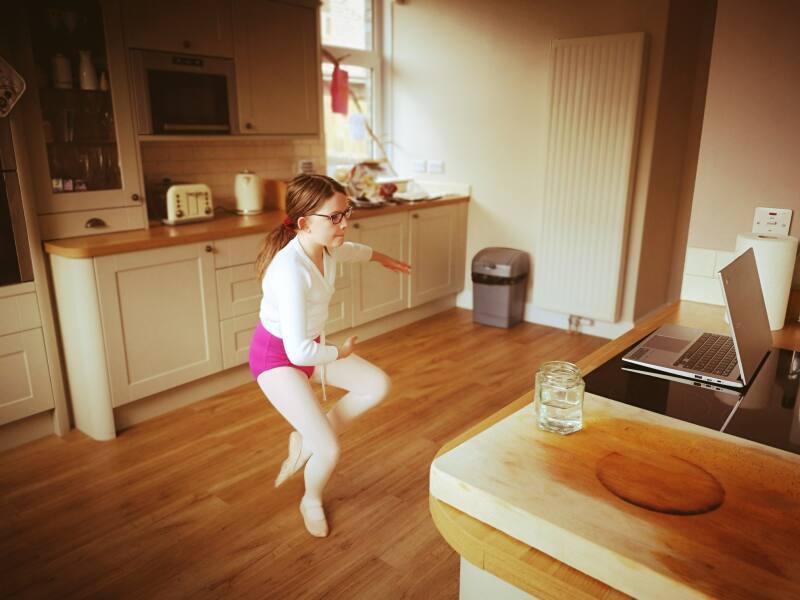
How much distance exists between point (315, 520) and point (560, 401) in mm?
1305

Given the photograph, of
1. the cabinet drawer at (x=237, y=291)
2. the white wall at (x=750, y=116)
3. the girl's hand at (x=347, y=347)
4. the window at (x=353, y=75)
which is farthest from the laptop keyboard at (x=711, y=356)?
the window at (x=353, y=75)

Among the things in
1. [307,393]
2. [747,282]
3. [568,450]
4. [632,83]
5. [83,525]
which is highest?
[632,83]

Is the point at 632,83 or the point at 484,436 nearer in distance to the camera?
the point at 484,436

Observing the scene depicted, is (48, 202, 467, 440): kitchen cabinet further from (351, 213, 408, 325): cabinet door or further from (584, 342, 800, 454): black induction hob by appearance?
(584, 342, 800, 454): black induction hob

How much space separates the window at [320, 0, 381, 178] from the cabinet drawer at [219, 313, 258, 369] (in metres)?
1.62

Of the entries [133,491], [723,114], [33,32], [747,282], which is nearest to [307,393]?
[133,491]

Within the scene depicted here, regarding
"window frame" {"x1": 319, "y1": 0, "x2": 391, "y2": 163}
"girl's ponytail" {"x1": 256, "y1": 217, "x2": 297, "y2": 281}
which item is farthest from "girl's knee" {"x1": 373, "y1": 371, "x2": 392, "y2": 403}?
"window frame" {"x1": 319, "y1": 0, "x2": 391, "y2": 163}

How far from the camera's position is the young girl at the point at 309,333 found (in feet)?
6.01

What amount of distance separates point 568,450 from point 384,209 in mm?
3074

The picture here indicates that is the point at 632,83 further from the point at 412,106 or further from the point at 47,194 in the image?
the point at 47,194

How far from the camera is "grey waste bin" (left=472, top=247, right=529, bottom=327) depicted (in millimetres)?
4348

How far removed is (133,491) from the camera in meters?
2.43

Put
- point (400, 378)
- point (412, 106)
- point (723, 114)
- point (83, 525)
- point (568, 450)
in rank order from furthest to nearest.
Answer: point (412, 106) → point (400, 378) → point (83, 525) → point (723, 114) → point (568, 450)

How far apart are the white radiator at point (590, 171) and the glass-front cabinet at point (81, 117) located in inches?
102
